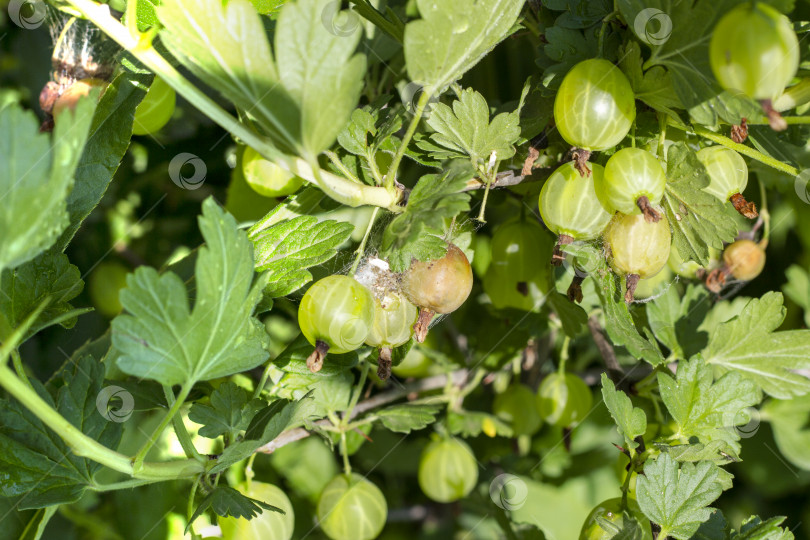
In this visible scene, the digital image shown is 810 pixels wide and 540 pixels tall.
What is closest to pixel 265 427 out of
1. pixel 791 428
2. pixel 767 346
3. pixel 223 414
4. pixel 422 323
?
pixel 223 414

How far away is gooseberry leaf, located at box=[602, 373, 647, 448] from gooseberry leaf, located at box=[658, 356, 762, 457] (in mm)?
35

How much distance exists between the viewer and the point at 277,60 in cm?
40

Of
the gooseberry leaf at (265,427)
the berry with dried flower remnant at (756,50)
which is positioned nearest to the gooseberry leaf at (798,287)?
the berry with dried flower remnant at (756,50)

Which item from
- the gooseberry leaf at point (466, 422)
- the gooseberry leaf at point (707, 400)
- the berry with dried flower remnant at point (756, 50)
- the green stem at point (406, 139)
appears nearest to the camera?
the berry with dried flower remnant at point (756, 50)

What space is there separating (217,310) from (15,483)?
0.84 feet

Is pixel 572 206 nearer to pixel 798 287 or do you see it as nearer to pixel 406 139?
pixel 406 139

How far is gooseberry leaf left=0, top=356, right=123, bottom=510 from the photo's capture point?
1.71 feet

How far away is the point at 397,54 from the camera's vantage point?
718mm

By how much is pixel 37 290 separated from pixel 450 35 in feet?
1.36

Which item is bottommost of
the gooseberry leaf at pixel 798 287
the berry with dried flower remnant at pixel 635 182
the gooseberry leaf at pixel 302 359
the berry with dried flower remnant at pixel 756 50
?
the gooseberry leaf at pixel 798 287

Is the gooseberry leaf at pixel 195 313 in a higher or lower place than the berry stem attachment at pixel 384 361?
higher

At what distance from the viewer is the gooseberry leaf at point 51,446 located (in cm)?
52

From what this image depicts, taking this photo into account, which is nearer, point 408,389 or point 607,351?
point 607,351

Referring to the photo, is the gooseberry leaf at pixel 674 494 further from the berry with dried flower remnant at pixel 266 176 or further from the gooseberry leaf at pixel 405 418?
the berry with dried flower remnant at pixel 266 176
